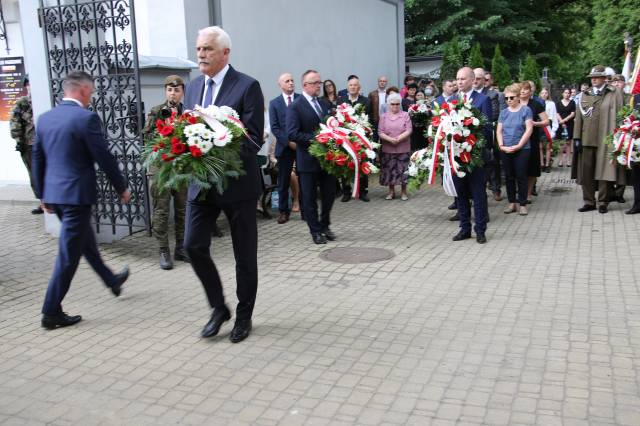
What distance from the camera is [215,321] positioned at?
5301 mm

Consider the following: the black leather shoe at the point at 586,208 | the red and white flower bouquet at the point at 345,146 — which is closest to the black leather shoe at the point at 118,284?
the red and white flower bouquet at the point at 345,146

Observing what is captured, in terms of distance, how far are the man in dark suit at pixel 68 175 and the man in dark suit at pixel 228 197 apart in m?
1.01

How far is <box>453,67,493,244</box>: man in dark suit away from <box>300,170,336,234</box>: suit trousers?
1591 millimetres

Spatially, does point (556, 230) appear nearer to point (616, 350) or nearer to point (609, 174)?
point (609, 174)

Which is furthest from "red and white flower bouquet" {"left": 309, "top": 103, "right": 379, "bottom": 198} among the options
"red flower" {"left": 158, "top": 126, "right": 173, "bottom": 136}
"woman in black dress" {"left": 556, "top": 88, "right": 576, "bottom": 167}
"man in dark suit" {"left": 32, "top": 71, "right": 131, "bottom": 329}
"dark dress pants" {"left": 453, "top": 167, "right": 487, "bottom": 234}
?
"woman in black dress" {"left": 556, "top": 88, "right": 576, "bottom": 167}

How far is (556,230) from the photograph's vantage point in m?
9.05

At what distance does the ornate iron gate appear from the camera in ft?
26.4

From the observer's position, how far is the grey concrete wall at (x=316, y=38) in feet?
37.3

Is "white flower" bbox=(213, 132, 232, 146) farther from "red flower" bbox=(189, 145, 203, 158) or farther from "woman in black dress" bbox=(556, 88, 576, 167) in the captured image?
"woman in black dress" bbox=(556, 88, 576, 167)

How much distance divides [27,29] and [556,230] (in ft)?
23.7

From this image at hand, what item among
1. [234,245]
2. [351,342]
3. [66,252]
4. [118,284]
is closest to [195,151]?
[234,245]

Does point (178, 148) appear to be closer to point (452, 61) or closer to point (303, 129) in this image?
point (303, 129)

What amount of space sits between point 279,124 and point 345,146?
190 cm

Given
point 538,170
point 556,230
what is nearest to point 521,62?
point 538,170
